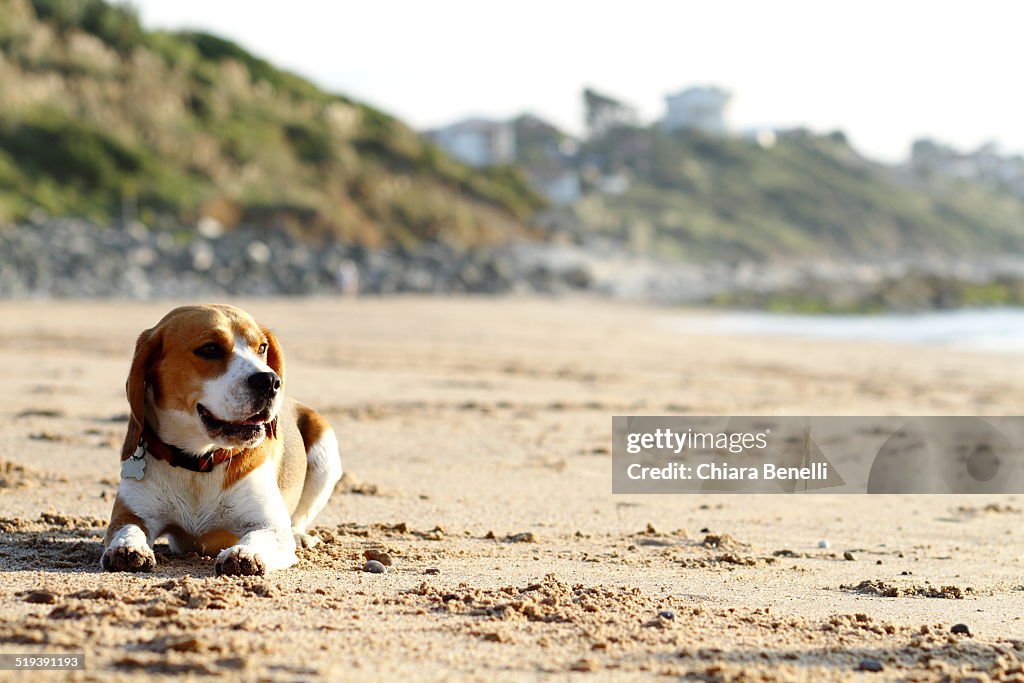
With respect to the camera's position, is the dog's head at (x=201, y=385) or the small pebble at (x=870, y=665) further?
the dog's head at (x=201, y=385)

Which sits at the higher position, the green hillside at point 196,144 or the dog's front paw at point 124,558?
the green hillside at point 196,144

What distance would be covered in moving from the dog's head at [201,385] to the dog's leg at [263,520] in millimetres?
212

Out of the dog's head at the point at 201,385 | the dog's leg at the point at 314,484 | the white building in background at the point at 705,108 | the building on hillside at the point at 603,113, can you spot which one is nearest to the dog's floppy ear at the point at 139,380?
the dog's head at the point at 201,385

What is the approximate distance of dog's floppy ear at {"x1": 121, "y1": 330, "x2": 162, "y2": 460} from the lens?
423cm

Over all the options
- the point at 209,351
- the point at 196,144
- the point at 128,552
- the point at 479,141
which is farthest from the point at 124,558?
the point at 479,141

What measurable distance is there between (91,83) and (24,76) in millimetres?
1942

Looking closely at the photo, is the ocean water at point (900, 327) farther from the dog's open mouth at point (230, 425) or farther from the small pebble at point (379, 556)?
the dog's open mouth at point (230, 425)

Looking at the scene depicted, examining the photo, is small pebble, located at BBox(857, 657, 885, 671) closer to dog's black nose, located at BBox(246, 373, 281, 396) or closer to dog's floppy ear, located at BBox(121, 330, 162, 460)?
dog's black nose, located at BBox(246, 373, 281, 396)

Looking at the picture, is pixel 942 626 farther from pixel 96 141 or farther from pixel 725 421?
pixel 96 141

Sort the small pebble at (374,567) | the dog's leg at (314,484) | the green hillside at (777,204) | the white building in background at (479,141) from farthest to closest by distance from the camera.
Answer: the white building in background at (479,141) < the green hillside at (777,204) < the dog's leg at (314,484) < the small pebble at (374,567)

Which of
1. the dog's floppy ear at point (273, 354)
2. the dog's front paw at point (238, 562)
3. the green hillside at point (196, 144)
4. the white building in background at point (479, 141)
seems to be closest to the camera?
the dog's front paw at point (238, 562)

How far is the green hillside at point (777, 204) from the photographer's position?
258ft

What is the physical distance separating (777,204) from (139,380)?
9672 cm

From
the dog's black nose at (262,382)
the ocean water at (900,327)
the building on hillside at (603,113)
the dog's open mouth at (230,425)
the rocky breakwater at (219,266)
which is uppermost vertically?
the building on hillside at (603,113)
